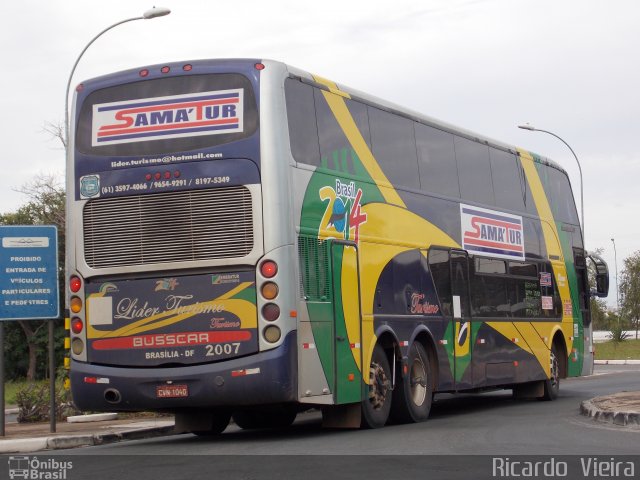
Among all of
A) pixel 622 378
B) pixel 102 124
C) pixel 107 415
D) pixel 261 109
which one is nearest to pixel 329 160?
pixel 261 109

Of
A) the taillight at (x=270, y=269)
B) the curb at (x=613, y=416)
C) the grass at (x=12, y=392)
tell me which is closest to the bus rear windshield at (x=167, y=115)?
the taillight at (x=270, y=269)

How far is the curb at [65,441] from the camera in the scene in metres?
15.0

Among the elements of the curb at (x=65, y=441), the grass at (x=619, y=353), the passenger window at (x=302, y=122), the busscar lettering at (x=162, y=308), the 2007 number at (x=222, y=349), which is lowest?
the curb at (x=65, y=441)

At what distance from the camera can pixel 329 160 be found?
1555 centimetres

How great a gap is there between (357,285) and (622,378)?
19192mm

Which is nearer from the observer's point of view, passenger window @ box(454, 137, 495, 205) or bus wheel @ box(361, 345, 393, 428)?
bus wheel @ box(361, 345, 393, 428)

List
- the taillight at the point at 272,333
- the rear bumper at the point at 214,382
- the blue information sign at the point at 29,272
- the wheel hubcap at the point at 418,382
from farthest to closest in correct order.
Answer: the wheel hubcap at the point at 418,382 < the blue information sign at the point at 29,272 < the taillight at the point at 272,333 < the rear bumper at the point at 214,382

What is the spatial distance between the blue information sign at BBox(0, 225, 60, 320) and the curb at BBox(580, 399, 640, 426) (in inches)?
297

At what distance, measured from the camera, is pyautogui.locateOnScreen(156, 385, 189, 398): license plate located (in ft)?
46.1

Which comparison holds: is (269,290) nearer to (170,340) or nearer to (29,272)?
(170,340)

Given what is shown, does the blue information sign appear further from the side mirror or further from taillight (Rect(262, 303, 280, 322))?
the side mirror

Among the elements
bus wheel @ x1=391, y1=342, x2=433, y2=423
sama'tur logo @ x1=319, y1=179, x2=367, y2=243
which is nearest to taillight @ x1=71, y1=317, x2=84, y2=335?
sama'tur logo @ x1=319, y1=179, x2=367, y2=243

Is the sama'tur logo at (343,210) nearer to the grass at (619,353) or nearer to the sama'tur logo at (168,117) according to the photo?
the sama'tur logo at (168,117)

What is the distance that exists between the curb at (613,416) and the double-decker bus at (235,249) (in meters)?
2.53
